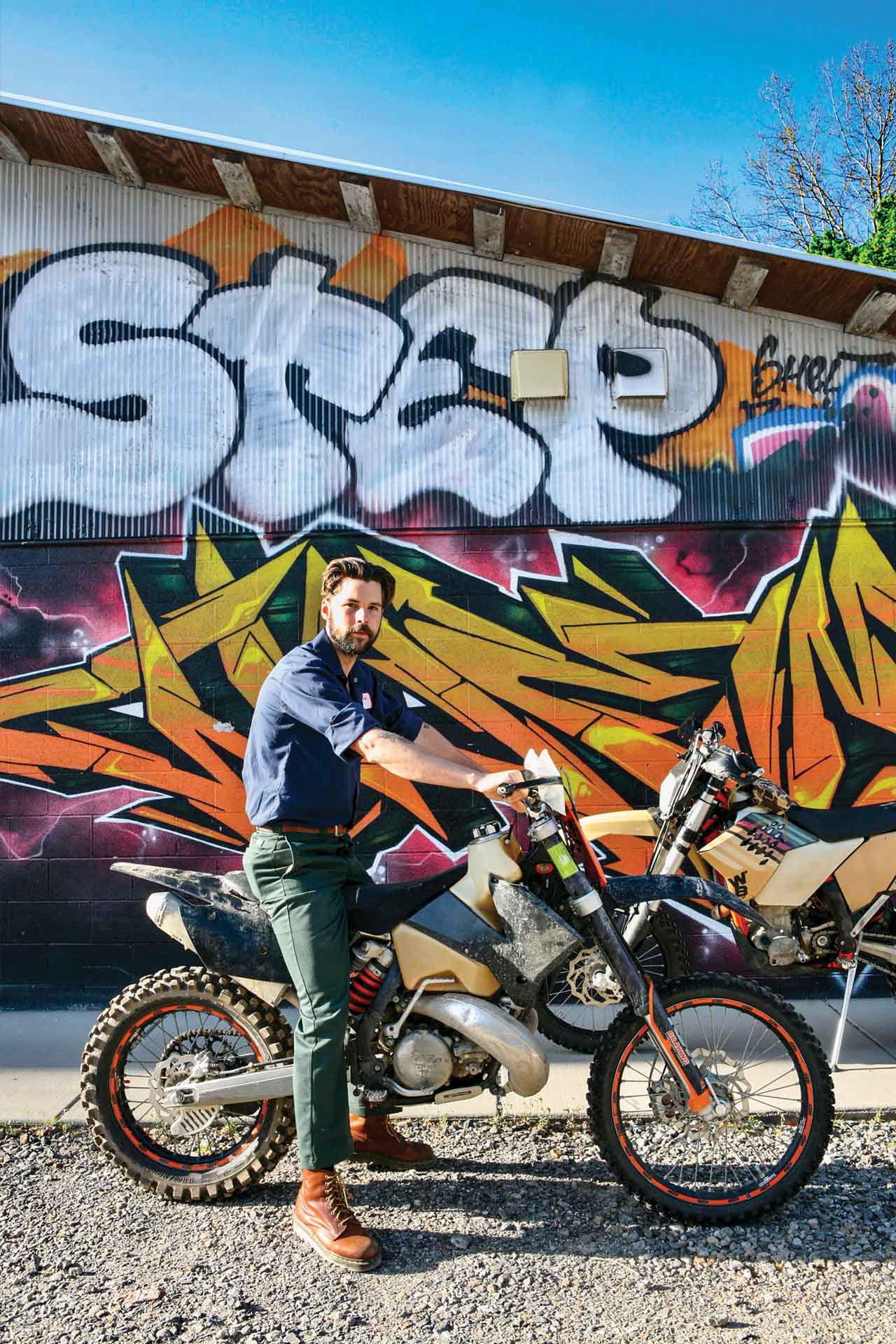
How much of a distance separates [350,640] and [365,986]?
3.81ft

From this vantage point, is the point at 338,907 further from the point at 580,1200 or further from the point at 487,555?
the point at 487,555

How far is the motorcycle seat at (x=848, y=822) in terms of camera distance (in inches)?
170

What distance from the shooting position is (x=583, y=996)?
376 centimetres

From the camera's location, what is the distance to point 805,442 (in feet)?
19.7

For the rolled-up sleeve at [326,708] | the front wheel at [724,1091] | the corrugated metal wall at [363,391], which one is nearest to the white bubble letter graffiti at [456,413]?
the corrugated metal wall at [363,391]

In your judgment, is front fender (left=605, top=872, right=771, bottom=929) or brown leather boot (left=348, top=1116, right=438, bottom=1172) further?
brown leather boot (left=348, top=1116, right=438, bottom=1172)

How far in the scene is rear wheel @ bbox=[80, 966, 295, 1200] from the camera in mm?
3424

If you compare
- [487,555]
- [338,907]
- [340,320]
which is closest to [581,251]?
[340,320]

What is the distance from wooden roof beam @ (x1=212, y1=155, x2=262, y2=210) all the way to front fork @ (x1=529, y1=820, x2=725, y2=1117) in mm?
4361

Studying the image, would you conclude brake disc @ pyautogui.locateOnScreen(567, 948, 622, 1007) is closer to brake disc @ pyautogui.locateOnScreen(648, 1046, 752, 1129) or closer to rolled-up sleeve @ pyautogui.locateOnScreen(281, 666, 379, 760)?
brake disc @ pyautogui.locateOnScreen(648, 1046, 752, 1129)

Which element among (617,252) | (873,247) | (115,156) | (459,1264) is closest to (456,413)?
(617,252)

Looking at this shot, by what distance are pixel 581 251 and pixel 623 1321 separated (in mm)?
5269

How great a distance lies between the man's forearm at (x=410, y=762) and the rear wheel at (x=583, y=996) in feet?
3.87

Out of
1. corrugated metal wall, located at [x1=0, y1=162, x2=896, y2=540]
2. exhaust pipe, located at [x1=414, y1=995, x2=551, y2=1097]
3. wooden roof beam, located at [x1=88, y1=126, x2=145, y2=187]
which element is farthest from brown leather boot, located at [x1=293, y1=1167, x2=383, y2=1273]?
wooden roof beam, located at [x1=88, y1=126, x2=145, y2=187]
